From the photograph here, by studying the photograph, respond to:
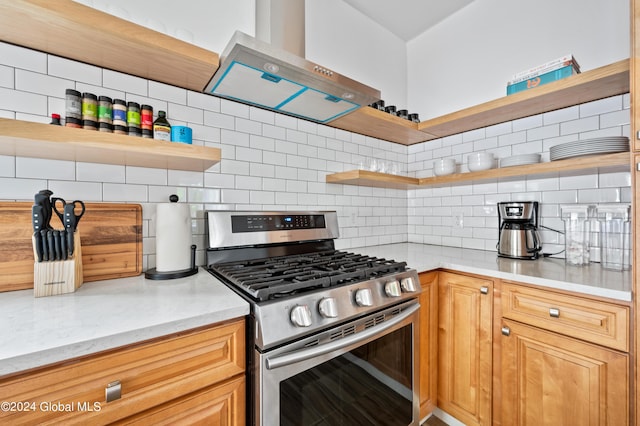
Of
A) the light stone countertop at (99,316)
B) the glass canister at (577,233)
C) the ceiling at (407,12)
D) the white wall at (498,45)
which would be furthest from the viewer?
the ceiling at (407,12)

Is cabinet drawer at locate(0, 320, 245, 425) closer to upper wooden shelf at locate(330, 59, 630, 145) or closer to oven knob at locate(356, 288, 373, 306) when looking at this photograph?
oven knob at locate(356, 288, 373, 306)

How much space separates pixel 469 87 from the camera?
221 cm

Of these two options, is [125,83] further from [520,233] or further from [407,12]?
[520,233]

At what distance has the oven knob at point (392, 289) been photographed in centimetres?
118

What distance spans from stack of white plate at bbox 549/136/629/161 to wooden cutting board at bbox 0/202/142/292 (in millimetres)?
2177

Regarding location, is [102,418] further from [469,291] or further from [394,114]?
[394,114]

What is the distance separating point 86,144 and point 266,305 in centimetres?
84

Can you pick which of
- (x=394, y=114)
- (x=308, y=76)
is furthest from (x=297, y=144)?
(x=394, y=114)

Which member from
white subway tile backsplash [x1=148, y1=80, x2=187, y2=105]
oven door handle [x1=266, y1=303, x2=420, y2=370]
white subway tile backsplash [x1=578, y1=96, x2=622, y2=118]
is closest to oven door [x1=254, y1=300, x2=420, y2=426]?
oven door handle [x1=266, y1=303, x2=420, y2=370]

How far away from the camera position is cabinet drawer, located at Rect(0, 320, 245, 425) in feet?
1.97

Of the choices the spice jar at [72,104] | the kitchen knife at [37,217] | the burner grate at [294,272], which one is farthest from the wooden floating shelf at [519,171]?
the kitchen knife at [37,217]

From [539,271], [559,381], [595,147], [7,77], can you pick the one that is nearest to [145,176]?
[7,77]

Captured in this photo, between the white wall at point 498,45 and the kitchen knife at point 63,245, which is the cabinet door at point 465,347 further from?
the kitchen knife at point 63,245

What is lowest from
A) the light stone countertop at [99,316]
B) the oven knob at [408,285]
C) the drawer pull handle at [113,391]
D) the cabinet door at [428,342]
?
the cabinet door at [428,342]
